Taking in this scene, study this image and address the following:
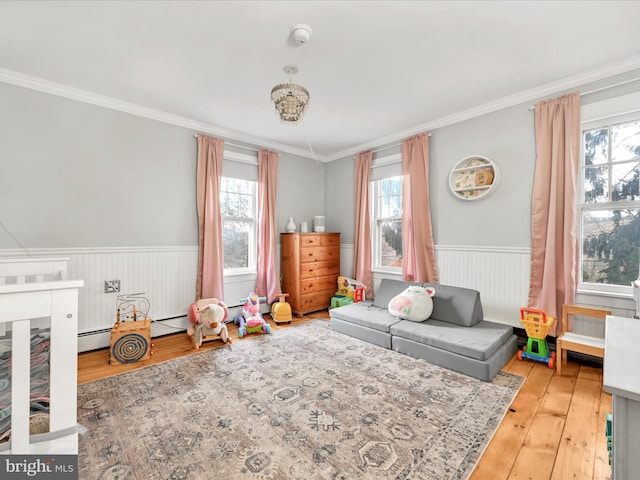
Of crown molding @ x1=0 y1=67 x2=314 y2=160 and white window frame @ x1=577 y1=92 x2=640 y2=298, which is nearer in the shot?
white window frame @ x1=577 y1=92 x2=640 y2=298

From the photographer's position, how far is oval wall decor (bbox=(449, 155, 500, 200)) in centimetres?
318

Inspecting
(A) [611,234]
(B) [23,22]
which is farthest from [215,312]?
(A) [611,234]

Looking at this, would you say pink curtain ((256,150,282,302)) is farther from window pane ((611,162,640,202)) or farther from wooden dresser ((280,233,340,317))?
window pane ((611,162,640,202))

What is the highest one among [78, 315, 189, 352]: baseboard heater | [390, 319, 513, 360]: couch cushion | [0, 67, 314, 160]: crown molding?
[0, 67, 314, 160]: crown molding

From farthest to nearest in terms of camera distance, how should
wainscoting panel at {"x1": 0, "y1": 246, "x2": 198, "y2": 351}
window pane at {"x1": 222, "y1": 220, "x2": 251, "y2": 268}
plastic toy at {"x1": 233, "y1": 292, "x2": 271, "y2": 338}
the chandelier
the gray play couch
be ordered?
window pane at {"x1": 222, "y1": 220, "x2": 251, "y2": 268} < plastic toy at {"x1": 233, "y1": 292, "x2": 271, "y2": 338} < wainscoting panel at {"x1": 0, "y1": 246, "x2": 198, "y2": 351} < the gray play couch < the chandelier

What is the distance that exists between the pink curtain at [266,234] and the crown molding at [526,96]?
169 cm

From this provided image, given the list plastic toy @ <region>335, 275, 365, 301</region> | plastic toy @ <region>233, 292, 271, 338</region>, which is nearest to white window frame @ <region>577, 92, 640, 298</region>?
plastic toy @ <region>335, 275, 365, 301</region>

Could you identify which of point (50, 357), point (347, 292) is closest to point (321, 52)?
point (50, 357)

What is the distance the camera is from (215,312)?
318cm

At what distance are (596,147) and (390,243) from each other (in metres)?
2.41

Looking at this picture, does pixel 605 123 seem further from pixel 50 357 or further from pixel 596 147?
pixel 50 357

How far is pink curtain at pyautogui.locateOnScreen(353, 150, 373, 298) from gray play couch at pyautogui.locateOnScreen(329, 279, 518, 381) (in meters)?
0.72

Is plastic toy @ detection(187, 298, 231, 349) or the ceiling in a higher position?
the ceiling

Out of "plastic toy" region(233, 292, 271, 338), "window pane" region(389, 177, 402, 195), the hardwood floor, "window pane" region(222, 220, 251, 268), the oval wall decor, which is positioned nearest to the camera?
the hardwood floor
